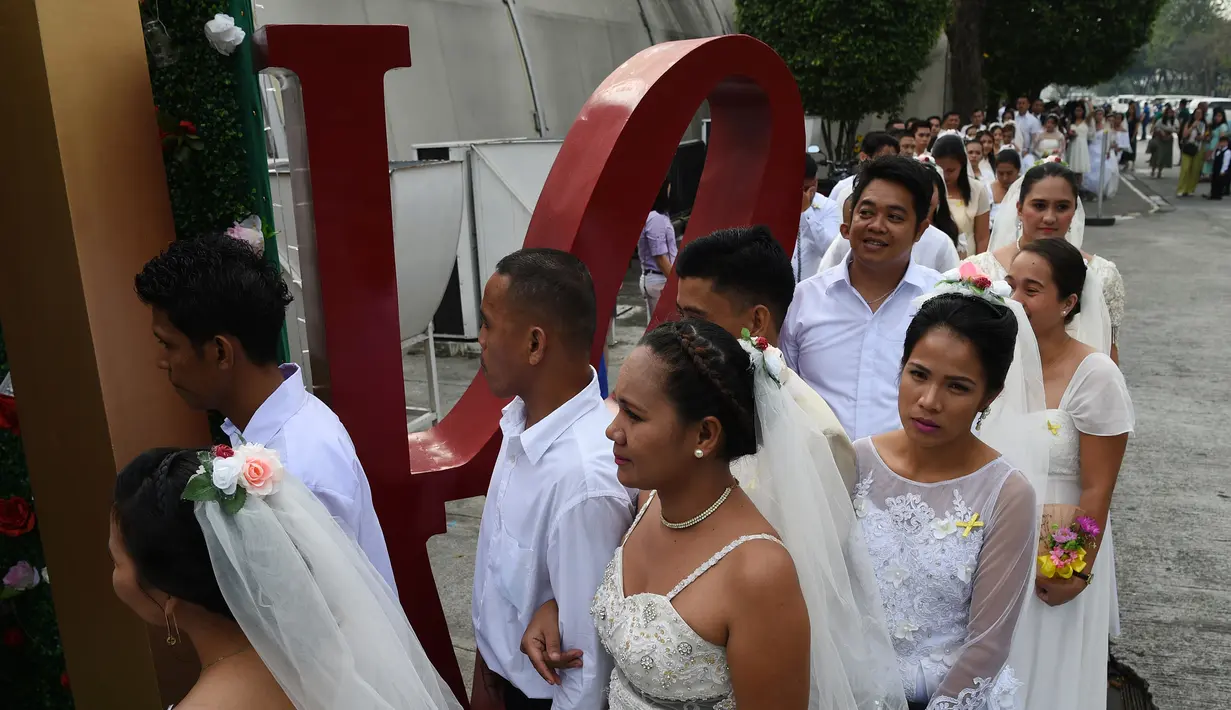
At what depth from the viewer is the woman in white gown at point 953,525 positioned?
233 cm

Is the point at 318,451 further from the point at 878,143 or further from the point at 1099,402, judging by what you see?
the point at 878,143

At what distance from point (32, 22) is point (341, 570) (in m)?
1.78

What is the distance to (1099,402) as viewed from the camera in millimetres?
3113

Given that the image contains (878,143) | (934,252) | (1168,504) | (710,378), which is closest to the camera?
(710,378)

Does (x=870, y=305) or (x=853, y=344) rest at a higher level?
(x=870, y=305)

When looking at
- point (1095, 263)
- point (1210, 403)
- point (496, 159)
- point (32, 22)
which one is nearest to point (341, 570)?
point (32, 22)

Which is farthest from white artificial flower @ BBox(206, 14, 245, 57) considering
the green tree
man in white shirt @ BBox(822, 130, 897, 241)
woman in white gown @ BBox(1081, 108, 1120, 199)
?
woman in white gown @ BBox(1081, 108, 1120, 199)

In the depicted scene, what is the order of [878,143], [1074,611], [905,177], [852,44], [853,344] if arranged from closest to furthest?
[1074,611] < [905,177] < [853,344] < [878,143] < [852,44]

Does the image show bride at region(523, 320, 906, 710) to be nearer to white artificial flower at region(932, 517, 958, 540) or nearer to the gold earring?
white artificial flower at region(932, 517, 958, 540)

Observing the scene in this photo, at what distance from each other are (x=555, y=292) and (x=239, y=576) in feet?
3.55

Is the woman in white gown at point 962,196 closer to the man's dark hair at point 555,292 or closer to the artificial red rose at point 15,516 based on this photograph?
the man's dark hair at point 555,292

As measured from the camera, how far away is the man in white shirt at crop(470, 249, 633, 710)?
232 centimetres

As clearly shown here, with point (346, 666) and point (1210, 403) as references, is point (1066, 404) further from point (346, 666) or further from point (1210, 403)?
point (1210, 403)

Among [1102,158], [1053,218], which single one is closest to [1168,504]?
[1053,218]
